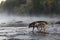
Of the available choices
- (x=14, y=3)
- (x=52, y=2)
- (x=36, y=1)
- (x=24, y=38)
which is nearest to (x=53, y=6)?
(x=52, y=2)

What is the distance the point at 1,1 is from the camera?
136 ft

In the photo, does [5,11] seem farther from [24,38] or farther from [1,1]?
[24,38]

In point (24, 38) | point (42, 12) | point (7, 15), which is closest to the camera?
point (24, 38)

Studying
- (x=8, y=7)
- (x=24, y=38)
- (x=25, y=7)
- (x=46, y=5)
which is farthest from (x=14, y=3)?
(x=24, y=38)

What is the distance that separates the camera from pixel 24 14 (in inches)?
1491

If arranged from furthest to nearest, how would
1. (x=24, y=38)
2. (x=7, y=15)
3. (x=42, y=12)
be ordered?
(x=7, y=15) → (x=42, y=12) → (x=24, y=38)

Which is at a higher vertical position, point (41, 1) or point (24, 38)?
point (41, 1)

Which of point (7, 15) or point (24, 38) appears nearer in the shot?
point (24, 38)

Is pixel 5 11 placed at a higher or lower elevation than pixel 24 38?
higher

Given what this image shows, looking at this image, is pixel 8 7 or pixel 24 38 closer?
pixel 24 38

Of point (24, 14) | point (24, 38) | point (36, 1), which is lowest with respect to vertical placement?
point (24, 38)

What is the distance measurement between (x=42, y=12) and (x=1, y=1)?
954 centimetres

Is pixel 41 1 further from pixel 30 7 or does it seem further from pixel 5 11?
pixel 5 11

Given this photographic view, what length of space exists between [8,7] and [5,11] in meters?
1.39
